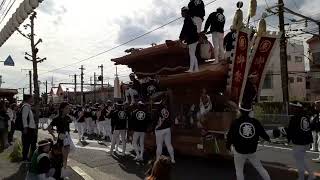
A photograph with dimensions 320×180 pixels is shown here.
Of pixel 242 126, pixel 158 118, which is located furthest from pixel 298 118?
pixel 158 118

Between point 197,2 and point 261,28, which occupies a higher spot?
point 197,2

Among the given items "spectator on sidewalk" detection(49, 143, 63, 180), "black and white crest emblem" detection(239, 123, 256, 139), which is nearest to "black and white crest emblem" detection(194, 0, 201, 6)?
"black and white crest emblem" detection(239, 123, 256, 139)

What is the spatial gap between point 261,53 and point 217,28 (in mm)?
2403

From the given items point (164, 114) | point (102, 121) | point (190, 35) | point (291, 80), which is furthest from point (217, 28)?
point (291, 80)

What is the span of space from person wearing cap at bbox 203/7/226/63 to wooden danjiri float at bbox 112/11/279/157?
2.42ft

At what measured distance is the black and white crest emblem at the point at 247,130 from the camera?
7516mm

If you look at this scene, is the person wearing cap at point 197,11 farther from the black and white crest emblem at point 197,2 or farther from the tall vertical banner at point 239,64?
the tall vertical banner at point 239,64

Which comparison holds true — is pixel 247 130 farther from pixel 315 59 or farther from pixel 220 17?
pixel 315 59

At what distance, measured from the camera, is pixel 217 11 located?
13523 millimetres

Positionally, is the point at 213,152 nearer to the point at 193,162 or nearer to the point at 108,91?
the point at 193,162

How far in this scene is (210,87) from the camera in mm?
12297

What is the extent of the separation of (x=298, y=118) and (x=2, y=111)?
11.0 meters

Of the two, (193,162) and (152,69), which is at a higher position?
(152,69)

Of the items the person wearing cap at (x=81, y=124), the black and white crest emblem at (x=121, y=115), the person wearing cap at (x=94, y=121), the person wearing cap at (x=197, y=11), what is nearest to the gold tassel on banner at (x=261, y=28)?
the person wearing cap at (x=197, y=11)
